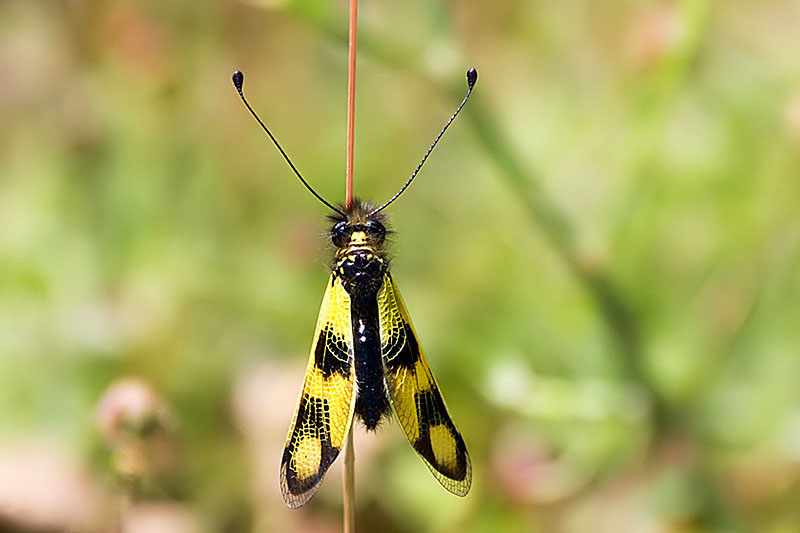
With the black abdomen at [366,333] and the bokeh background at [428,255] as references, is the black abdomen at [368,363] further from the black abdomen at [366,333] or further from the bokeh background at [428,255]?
the bokeh background at [428,255]

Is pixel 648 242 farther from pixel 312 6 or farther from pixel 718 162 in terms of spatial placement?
pixel 312 6

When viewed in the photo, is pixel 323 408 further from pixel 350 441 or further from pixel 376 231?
pixel 376 231

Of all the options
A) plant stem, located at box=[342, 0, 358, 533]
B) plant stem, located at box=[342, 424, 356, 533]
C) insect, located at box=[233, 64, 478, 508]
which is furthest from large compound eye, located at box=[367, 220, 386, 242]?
plant stem, located at box=[342, 424, 356, 533]

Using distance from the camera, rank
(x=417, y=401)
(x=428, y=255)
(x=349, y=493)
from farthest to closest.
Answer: (x=428, y=255), (x=417, y=401), (x=349, y=493)

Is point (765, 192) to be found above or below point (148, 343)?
above

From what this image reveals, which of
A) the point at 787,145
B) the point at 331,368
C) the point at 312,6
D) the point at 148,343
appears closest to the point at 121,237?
the point at 148,343

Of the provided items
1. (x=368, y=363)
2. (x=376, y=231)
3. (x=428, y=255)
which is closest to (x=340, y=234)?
(x=376, y=231)
